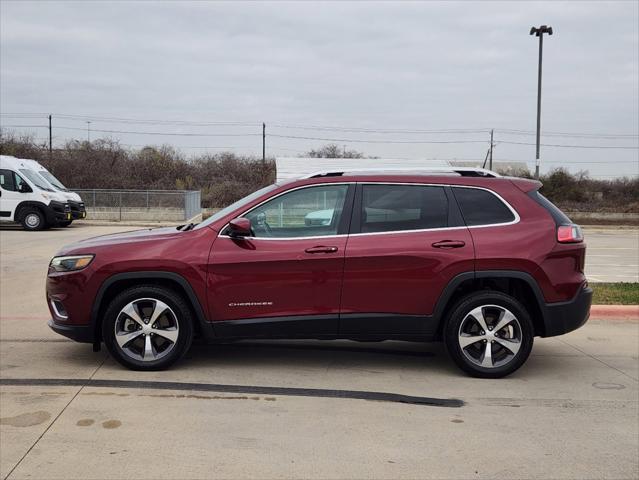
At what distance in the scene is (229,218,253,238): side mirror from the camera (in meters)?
5.44

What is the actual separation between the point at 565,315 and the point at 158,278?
3.49 metres

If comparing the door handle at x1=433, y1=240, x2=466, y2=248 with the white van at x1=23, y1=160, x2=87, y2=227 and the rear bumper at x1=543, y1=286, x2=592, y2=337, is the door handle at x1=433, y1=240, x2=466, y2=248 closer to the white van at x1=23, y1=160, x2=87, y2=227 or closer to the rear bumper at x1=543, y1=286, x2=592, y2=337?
the rear bumper at x1=543, y1=286, x2=592, y2=337

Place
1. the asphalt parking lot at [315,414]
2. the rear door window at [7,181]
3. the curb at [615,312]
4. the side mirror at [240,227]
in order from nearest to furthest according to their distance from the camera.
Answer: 1. the asphalt parking lot at [315,414]
2. the side mirror at [240,227]
3. the curb at [615,312]
4. the rear door window at [7,181]

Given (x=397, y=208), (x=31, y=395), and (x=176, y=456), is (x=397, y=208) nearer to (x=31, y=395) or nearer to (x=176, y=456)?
(x=176, y=456)

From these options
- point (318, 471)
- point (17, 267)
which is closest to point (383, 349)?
point (318, 471)

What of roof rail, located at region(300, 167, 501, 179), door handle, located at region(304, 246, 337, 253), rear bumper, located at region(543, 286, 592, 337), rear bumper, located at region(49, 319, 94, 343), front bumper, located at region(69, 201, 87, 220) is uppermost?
roof rail, located at region(300, 167, 501, 179)

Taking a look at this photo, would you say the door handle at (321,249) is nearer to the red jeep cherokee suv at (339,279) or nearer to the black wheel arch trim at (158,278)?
the red jeep cherokee suv at (339,279)

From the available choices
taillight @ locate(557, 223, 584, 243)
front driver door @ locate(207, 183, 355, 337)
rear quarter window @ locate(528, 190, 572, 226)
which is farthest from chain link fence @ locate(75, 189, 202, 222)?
taillight @ locate(557, 223, 584, 243)

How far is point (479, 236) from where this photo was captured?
5613mm

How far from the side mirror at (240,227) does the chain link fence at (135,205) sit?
1037 inches

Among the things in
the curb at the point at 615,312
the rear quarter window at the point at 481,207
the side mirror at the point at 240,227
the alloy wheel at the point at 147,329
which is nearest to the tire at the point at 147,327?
the alloy wheel at the point at 147,329

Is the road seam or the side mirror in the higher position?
the side mirror

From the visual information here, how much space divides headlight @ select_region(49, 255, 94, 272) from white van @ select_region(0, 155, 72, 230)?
1988cm

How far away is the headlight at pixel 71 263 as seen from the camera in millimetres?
5633
